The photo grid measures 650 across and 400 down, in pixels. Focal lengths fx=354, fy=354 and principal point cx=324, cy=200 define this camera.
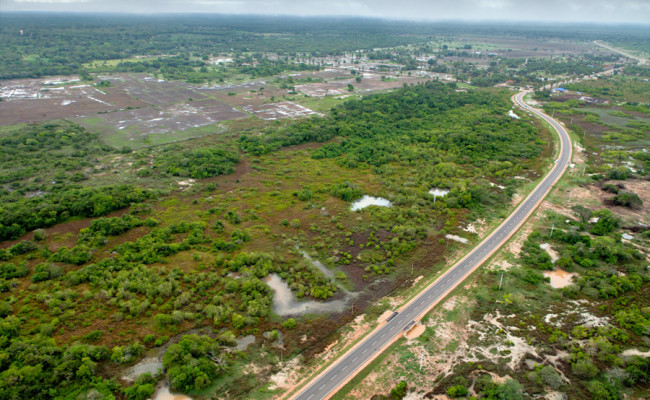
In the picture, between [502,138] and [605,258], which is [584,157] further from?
[605,258]

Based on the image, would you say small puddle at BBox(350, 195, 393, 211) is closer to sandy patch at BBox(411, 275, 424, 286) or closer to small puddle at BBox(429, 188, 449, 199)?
small puddle at BBox(429, 188, 449, 199)

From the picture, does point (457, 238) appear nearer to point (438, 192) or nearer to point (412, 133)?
point (438, 192)

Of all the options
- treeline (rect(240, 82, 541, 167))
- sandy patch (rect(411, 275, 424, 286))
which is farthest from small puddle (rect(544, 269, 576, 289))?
treeline (rect(240, 82, 541, 167))

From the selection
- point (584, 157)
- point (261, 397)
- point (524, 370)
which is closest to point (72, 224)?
point (261, 397)

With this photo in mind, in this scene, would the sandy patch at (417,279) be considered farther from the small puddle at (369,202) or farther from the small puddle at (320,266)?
the small puddle at (369,202)

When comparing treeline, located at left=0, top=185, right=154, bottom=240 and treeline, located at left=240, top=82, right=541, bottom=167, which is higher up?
treeline, located at left=240, top=82, right=541, bottom=167

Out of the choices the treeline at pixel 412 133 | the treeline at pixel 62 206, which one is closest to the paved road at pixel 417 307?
the treeline at pixel 412 133
